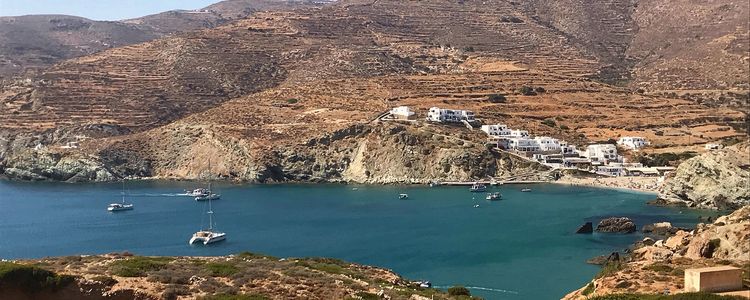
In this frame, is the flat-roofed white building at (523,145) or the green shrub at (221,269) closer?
the green shrub at (221,269)

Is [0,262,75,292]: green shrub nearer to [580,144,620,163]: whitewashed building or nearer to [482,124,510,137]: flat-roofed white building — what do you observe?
[580,144,620,163]: whitewashed building

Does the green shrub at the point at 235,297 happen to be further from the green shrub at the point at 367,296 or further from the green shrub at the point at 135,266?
the green shrub at the point at 135,266

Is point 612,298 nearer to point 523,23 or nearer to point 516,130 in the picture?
point 516,130

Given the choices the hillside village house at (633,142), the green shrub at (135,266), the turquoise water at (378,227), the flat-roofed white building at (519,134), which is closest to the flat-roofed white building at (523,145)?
the flat-roofed white building at (519,134)

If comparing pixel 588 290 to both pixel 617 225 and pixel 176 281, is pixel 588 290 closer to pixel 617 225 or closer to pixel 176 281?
pixel 176 281

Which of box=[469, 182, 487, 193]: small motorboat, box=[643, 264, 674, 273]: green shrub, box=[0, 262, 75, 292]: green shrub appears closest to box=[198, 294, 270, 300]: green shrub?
box=[0, 262, 75, 292]: green shrub
